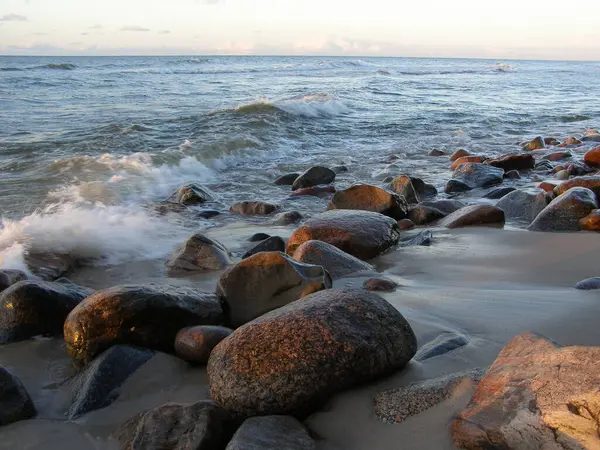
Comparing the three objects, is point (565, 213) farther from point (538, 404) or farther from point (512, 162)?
point (538, 404)

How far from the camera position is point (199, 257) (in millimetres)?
4641

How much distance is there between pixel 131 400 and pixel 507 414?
1.66m

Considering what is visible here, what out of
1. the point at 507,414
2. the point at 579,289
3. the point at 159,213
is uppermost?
the point at 507,414

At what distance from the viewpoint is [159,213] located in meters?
6.60

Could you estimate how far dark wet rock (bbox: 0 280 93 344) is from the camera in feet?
10.8

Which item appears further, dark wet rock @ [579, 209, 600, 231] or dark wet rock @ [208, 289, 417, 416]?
dark wet rock @ [579, 209, 600, 231]

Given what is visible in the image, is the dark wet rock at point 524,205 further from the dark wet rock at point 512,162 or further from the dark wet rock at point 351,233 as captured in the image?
the dark wet rock at point 512,162

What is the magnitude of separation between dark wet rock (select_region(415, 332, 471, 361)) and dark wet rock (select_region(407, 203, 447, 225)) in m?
3.08

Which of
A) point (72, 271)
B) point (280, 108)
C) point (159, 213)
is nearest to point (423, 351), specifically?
point (72, 271)

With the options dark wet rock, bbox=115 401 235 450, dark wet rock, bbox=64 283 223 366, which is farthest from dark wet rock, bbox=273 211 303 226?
dark wet rock, bbox=115 401 235 450

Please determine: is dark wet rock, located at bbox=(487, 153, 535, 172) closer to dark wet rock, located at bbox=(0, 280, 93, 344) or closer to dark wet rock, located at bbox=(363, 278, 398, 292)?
dark wet rock, located at bbox=(363, 278, 398, 292)

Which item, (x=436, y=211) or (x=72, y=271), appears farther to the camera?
(x=436, y=211)

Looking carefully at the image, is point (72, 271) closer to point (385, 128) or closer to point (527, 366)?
point (527, 366)

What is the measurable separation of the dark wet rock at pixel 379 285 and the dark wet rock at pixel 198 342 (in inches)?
46.8
